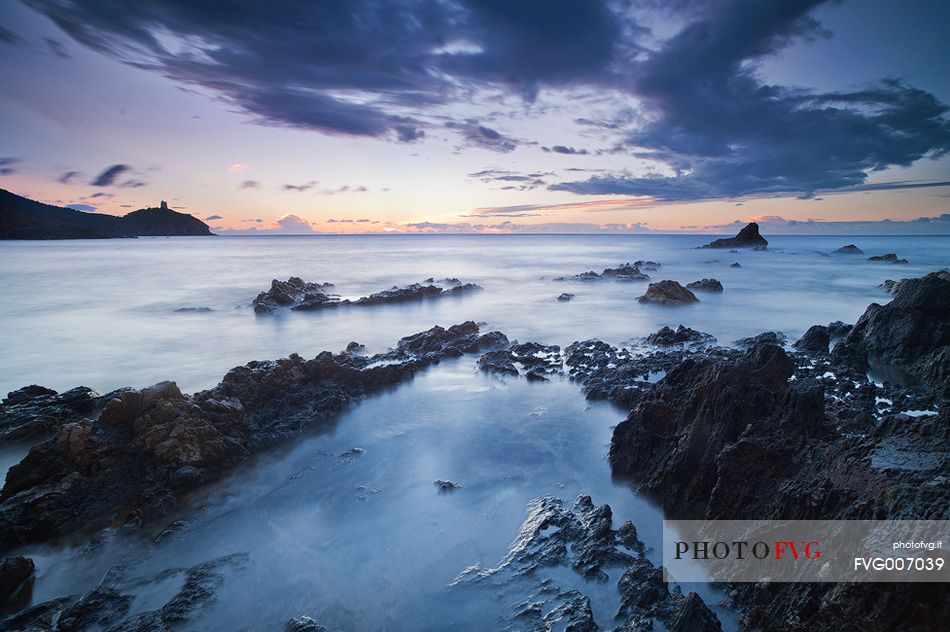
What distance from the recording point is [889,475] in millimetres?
4137

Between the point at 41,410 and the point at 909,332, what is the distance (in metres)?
21.2

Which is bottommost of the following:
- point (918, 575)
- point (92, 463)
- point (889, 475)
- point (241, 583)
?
point (241, 583)

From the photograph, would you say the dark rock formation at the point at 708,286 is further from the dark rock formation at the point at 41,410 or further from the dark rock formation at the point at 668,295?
the dark rock formation at the point at 41,410

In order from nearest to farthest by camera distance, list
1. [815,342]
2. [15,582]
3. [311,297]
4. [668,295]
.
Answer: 1. [15,582]
2. [815,342]
3. [668,295]
4. [311,297]

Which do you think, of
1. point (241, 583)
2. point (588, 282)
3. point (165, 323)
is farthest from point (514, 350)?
point (588, 282)

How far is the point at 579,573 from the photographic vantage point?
5.61 meters

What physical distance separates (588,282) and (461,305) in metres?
12.9

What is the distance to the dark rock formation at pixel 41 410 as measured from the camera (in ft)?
29.8

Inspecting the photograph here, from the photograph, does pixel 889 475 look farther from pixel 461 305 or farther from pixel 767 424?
pixel 461 305

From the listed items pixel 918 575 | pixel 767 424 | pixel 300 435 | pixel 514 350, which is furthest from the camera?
pixel 514 350

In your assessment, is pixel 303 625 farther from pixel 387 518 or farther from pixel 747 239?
pixel 747 239

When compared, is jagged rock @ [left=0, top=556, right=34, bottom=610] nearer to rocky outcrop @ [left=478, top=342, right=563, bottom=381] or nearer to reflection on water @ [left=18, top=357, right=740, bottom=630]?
reflection on water @ [left=18, top=357, right=740, bottom=630]

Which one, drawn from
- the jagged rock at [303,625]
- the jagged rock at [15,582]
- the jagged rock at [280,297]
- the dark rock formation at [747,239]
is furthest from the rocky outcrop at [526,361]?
the dark rock formation at [747,239]

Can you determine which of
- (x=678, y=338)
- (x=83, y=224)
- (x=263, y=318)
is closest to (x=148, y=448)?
(x=678, y=338)
